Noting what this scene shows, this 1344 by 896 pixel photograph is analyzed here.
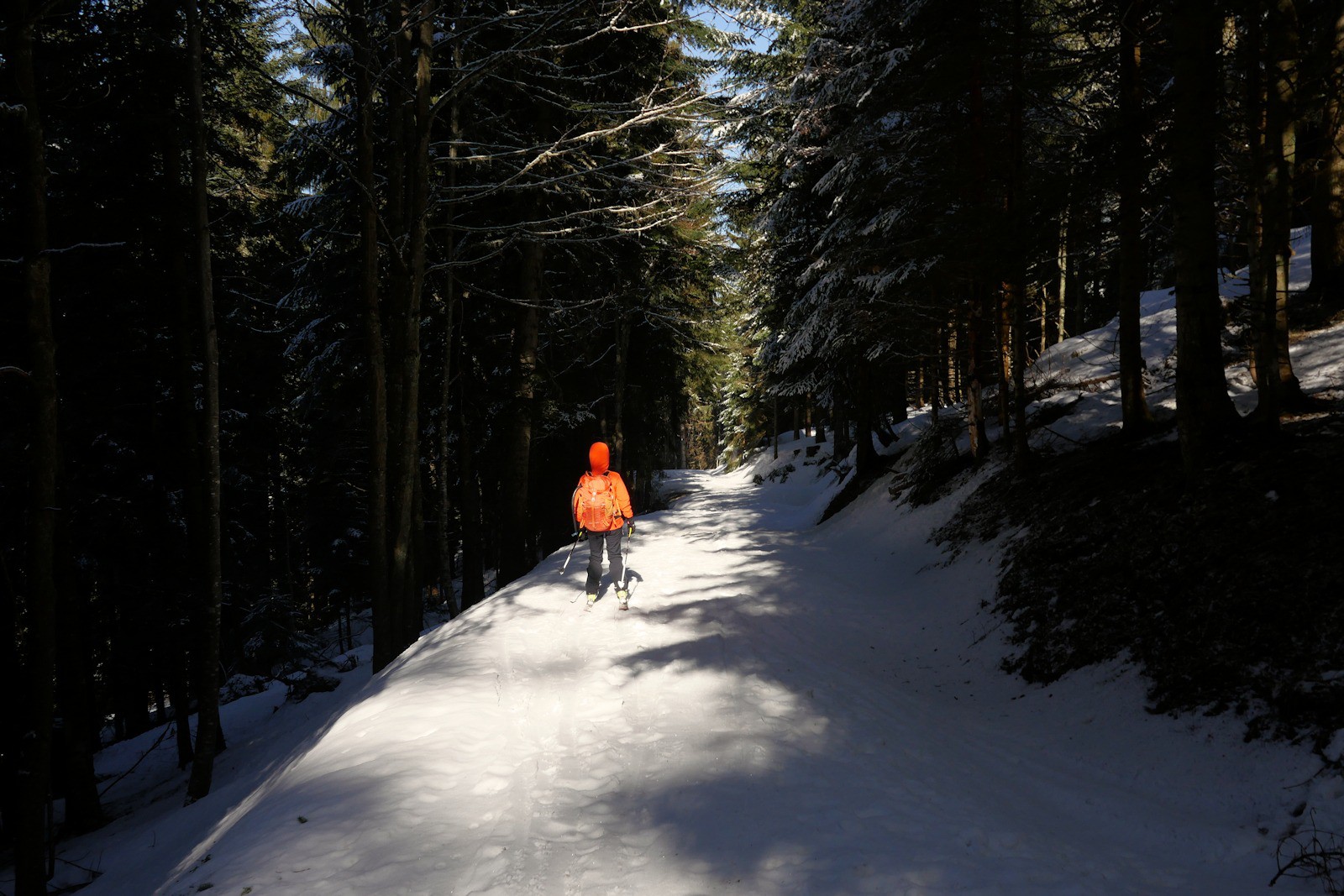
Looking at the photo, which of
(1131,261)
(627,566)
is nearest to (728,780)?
(627,566)

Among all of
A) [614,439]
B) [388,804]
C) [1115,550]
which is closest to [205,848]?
[388,804]

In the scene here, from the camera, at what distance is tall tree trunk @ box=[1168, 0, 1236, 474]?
6.53 metres

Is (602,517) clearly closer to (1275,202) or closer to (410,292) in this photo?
(410,292)

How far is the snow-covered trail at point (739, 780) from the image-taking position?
346 centimetres

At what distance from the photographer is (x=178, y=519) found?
12938 mm

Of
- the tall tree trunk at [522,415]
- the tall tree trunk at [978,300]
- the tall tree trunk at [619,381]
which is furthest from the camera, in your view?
the tall tree trunk at [619,381]

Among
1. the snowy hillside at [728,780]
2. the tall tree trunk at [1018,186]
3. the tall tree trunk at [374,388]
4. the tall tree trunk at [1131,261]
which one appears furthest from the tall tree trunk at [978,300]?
the tall tree trunk at [374,388]

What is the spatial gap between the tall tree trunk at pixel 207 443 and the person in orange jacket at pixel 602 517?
495cm

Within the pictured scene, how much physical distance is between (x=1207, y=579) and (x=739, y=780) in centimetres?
457

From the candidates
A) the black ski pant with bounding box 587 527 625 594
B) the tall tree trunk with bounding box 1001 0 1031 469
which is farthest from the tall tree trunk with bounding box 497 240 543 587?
the tall tree trunk with bounding box 1001 0 1031 469

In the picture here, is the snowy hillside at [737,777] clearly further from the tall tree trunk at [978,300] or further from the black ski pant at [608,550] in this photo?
the tall tree trunk at [978,300]

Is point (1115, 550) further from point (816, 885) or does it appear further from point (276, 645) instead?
point (276, 645)

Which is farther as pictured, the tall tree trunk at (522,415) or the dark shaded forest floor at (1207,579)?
the tall tree trunk at (522,415)

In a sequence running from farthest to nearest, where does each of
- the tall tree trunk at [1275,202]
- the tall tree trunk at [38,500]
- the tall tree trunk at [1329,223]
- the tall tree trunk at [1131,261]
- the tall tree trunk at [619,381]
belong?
the tall tree trunk at [619,381], the tall tree trunk at [1131,261], the tall tree trunk at [1329,223], the tall tree trunk at [38,500], the tall tree trunk at [1275,202]
